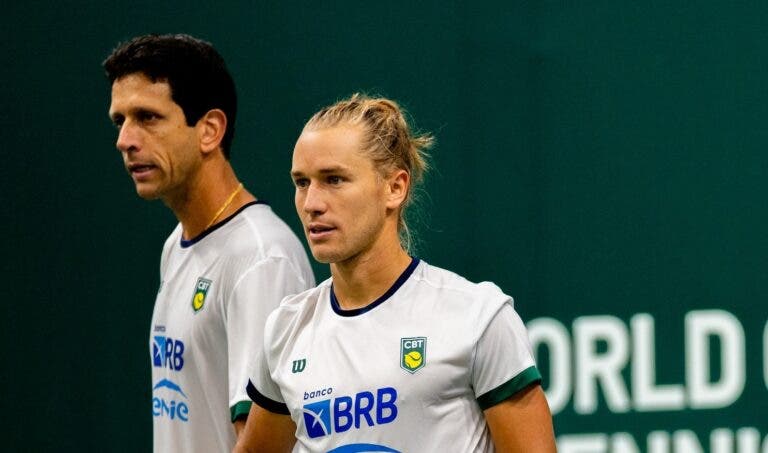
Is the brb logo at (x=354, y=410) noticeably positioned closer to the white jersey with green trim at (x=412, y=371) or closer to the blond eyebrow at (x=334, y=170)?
the white jersey with green trim at (x=412, y=371)

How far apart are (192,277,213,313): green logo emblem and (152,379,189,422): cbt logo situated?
0.62 ft

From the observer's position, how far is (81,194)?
4.17 m

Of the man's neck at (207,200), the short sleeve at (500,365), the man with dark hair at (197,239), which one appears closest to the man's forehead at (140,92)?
the man with dark hair at (197,239)

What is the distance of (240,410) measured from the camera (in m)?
2.79

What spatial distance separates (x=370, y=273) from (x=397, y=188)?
164 millimetres

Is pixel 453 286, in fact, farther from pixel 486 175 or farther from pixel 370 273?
pixel 486 175

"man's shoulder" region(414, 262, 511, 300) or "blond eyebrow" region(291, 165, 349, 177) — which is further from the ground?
"blond eyebrow" region(291, 165, 349, 177)

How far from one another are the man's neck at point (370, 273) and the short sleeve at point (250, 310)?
375 millimetres

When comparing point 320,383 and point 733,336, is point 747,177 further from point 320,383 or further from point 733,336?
point 320,383

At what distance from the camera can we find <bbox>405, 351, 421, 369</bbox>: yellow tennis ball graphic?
2.31 m

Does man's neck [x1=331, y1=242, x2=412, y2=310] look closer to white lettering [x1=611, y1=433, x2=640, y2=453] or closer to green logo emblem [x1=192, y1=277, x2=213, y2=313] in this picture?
green logo emblem [x1=192, y1=277, x2=213, y2=313]

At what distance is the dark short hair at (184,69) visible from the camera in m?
3.07

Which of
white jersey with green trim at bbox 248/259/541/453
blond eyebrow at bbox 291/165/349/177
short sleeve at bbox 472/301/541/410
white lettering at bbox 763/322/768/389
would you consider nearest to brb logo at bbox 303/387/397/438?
white jersey with green trim at bbox 248/259/541/453

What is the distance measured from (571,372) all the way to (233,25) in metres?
1.49
